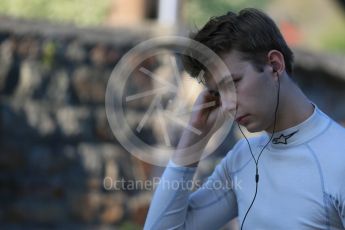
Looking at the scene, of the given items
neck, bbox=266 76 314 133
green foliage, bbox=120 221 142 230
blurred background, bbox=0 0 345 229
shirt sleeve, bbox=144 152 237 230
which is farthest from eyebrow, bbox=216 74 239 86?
green foliage, bbox=120 221 142 230

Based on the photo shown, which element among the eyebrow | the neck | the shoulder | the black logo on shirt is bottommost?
the shoulder

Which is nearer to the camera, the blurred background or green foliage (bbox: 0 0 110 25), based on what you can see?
the blurred background

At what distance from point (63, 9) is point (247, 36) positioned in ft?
17.2

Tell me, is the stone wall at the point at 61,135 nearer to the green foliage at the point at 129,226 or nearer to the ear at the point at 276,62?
the green foliage at the point at 129,226

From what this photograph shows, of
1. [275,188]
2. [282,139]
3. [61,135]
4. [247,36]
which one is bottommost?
[61,135]

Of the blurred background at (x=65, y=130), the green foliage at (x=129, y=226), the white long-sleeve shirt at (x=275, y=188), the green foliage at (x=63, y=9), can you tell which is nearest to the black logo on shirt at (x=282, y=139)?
the white long-sleeve shirt at (x=275, y=188)

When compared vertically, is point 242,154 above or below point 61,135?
above

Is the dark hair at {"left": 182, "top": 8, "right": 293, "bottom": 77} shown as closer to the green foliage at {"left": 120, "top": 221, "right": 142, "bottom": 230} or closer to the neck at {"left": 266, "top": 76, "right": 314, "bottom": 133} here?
the neck at {"left": 266, "top": 76, "right": 314, "bottom": 133}

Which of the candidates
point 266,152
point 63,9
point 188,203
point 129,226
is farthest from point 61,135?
point 266,152

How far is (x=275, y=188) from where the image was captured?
7.20ft

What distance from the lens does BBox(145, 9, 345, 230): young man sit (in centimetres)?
210

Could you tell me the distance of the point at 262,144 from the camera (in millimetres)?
2305

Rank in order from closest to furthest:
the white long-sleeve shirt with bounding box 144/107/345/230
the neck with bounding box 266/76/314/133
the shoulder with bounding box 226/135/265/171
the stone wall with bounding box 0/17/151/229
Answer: the white long-sleeve shirt with bounding box 144/107/345/230 < the neck with bounding box 266/76/314/133 < the shoulder with bounding box 226/135/265/171 < the stone wall with bounding box 0/17/151/229

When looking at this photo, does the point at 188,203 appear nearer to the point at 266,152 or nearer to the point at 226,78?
the point at 266,152
